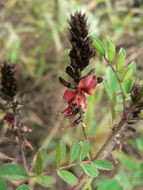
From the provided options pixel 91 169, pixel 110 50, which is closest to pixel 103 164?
pixel 91 169

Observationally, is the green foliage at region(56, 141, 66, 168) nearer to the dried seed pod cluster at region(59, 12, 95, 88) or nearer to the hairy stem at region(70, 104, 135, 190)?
the hairy stem at region(70, 104, 135, 190)

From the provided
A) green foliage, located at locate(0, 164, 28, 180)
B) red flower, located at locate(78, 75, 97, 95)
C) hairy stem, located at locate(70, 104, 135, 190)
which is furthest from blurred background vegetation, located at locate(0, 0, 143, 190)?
red flower, located at locate(78, 75, 97, 95)

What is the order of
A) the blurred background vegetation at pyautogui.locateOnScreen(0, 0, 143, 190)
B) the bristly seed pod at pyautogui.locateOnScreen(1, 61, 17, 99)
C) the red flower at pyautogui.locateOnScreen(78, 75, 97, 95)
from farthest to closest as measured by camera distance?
the blurred background vegetation at pyautogui.locateOnScreen(0, 0, 143, 190) → the bristly seed pod at pyautogui.locateOnScreen(1, 61, 17, 99) → the red flower at pyautogui.locateOnScreen(78, 75, 97, 95)

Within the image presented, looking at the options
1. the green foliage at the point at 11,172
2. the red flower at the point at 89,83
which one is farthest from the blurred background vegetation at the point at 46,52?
the red flower at the point at 89,83

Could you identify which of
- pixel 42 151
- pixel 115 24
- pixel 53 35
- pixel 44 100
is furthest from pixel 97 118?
pixel 42 151

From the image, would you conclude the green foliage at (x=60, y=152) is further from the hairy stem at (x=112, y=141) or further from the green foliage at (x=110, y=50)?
the green foliage at (x=110, y=50)

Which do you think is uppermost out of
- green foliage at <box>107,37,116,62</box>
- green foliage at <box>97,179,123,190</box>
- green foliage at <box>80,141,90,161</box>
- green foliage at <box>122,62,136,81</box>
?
green foliage at <box>107,37,116,62</box>

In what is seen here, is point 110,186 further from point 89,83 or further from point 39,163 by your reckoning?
point 89,83
